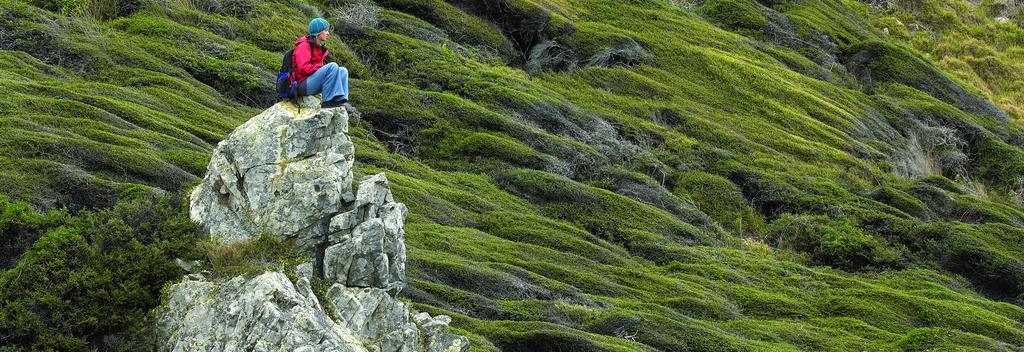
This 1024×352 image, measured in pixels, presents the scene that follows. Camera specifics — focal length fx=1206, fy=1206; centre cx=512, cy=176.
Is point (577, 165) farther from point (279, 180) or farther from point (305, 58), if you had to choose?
point (279, 180)

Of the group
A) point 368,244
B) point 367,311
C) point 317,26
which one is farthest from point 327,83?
point 367,311

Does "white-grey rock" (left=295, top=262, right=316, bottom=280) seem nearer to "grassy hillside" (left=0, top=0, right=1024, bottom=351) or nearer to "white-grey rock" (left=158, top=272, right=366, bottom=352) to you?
"white-grey rock" (left=158, top=272, right=366, bottom=352)

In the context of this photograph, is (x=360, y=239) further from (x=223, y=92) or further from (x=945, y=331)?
(x=223, y=92)

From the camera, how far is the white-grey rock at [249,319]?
15.6 metres

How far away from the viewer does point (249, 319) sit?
625 inches

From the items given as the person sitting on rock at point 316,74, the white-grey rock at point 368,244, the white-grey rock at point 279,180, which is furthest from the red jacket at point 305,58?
the white-grey rock at point 368,244

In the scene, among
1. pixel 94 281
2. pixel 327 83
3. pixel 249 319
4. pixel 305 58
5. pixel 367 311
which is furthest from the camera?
pixel 305 58

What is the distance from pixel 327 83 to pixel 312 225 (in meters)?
2.59

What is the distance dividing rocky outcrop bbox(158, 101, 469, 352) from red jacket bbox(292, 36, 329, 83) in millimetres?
545

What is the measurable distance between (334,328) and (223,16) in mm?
27178

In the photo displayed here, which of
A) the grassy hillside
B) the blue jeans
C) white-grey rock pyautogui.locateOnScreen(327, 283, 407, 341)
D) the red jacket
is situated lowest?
the grassy hillside

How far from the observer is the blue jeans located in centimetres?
1970

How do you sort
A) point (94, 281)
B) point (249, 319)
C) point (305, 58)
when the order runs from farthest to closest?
point (305, 58), point (94, 281), point (249, 319)

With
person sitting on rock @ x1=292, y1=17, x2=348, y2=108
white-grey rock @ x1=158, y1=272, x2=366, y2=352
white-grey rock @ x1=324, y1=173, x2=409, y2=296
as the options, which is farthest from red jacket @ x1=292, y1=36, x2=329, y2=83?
white-grey rock @ x1=158, y1=272, x2=366, y2=352
